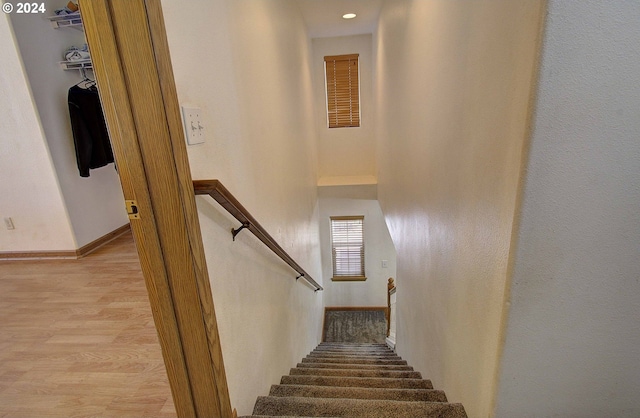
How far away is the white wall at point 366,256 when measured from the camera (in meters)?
6.30

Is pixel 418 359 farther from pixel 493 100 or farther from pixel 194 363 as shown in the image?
pixel 493 100

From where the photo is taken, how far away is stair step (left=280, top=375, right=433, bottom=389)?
2.12 m

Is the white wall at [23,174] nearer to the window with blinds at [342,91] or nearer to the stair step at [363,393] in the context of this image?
the stair step at [363,393]

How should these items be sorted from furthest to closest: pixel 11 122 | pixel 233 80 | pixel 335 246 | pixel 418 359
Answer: pixel 335 246 → pixel 11 122 → pixel 418 359 → pixel 233 80

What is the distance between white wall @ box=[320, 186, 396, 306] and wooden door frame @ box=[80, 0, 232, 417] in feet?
16.7

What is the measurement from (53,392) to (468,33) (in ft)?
8.06

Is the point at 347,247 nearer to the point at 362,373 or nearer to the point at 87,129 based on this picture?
the point at 362,373

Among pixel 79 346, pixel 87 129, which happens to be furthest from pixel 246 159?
pixel 87 129

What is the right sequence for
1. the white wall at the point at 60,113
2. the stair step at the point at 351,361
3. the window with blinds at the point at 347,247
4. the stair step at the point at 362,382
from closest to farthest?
1. the stair step at the point at 362,382
2. the white wall at the point at 60,113
3. the stair step at the point at 351,361
4. the window with blinds at the point at 347,247

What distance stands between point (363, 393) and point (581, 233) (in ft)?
4.91

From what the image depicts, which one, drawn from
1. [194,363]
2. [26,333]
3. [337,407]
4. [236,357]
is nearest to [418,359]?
[337,407]

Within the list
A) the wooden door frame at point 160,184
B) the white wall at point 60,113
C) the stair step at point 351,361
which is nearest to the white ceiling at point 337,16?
the white wall at point 60,113

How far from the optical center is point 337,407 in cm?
154

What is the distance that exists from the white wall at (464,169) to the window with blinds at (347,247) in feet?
13.1
